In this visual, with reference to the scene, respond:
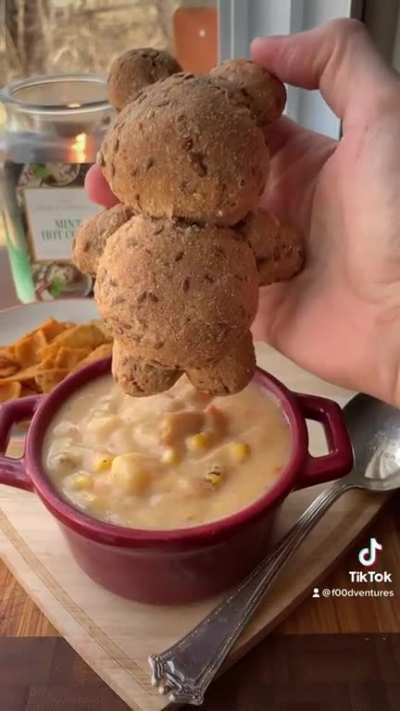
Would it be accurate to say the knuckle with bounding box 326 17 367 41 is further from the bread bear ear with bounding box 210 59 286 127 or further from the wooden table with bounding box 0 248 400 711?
the wooden table with bounding box 0 248 400 711

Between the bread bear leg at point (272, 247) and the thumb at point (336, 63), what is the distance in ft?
0.41

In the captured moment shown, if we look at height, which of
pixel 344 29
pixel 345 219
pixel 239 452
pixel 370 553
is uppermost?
pixel 344 29

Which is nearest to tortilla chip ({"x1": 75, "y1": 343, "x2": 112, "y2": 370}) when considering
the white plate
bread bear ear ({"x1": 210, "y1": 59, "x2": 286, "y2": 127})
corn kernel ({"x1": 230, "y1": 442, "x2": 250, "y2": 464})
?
the white plate

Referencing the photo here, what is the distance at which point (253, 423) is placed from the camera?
1.98 feet

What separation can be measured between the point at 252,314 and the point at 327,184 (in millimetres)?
239

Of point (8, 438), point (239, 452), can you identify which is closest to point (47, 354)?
point (8, 438)

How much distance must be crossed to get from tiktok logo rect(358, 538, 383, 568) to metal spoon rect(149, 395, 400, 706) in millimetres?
42

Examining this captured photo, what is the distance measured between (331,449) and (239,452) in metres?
0.07

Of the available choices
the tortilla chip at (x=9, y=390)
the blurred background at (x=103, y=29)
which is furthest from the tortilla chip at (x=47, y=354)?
the blurred background at (x=103, y=29)

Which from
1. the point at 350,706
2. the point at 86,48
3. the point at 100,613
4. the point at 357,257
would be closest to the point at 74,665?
the point at 100,613

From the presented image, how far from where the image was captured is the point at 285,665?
1.78ft

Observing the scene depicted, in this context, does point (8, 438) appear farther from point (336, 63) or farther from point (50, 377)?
point (336, 63)

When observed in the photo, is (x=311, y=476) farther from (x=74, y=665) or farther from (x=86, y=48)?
(x=86, y=48)

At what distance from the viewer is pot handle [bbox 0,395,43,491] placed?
559mm
